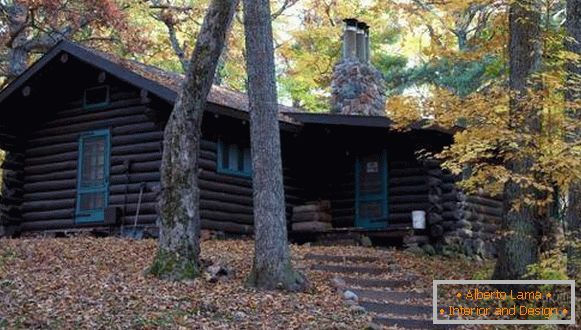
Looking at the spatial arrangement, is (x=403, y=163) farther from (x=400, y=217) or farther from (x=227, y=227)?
(x=227, y=227)

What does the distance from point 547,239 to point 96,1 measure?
12.6 meters

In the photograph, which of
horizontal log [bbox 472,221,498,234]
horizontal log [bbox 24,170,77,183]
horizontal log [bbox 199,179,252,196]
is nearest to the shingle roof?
horizontal log [bbox 199,179,252,196]

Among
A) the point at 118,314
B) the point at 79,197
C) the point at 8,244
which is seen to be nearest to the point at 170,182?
the point at 118,314

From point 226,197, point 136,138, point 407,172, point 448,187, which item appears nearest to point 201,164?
point 226,197

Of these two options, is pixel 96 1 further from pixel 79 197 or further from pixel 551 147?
pixel 551 147

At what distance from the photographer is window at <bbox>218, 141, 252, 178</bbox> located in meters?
15.9

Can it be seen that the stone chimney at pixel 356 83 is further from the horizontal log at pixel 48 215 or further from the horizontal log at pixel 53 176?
the horizontal log at pixel 48 215

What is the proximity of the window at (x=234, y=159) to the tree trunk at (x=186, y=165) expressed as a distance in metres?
4.95

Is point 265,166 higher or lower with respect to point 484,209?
higher

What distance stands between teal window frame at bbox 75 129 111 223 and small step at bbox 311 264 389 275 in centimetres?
593

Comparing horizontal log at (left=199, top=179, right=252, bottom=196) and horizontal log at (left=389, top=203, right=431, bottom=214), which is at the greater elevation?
horizontal log at (left=199, top=179, right=252, bottom=196)

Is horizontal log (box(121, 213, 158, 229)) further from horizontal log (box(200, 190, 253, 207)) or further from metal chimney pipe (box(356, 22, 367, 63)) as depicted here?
metal chimney pipe (box(356, 22, 367, 63))

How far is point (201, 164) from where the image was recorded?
600 inches

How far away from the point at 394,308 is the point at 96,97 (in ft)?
31.6
